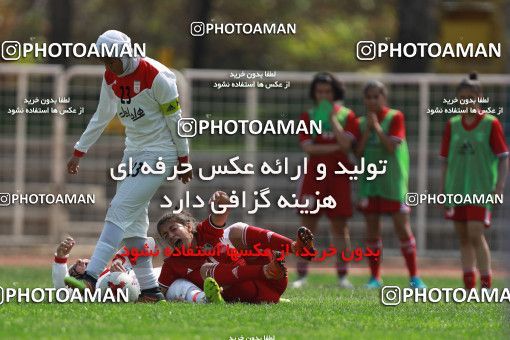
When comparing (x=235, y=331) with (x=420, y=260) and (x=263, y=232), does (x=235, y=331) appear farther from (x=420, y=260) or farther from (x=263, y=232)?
(x=420, y=260)

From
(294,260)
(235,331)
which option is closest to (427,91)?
(294,260)

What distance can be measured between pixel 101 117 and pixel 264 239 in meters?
1.63

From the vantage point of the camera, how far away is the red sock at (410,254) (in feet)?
50.8

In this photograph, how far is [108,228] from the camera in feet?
37.4

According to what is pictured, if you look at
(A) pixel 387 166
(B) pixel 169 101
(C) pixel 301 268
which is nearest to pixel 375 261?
(C) pixel 301 268

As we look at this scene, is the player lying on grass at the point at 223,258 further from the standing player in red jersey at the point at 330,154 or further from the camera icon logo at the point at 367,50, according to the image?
the standing player in red jersey at the point at 330,154

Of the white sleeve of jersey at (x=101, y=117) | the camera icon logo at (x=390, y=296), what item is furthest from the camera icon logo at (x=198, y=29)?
the camera icon logo at (x=390, y=296)

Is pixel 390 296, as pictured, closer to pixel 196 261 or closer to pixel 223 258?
pixel 223 258

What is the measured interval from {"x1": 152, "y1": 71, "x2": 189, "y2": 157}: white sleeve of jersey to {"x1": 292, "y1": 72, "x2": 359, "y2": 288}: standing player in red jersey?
397 cm

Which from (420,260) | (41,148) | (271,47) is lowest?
(420,260)

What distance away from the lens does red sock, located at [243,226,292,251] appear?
11.5m

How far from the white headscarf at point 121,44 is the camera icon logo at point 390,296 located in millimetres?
2788

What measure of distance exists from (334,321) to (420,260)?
34.9ft

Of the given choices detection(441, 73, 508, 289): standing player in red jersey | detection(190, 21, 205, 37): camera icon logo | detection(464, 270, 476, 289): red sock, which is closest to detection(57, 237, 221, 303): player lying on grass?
detection(190, 21, 205, 37): camera icon logo
